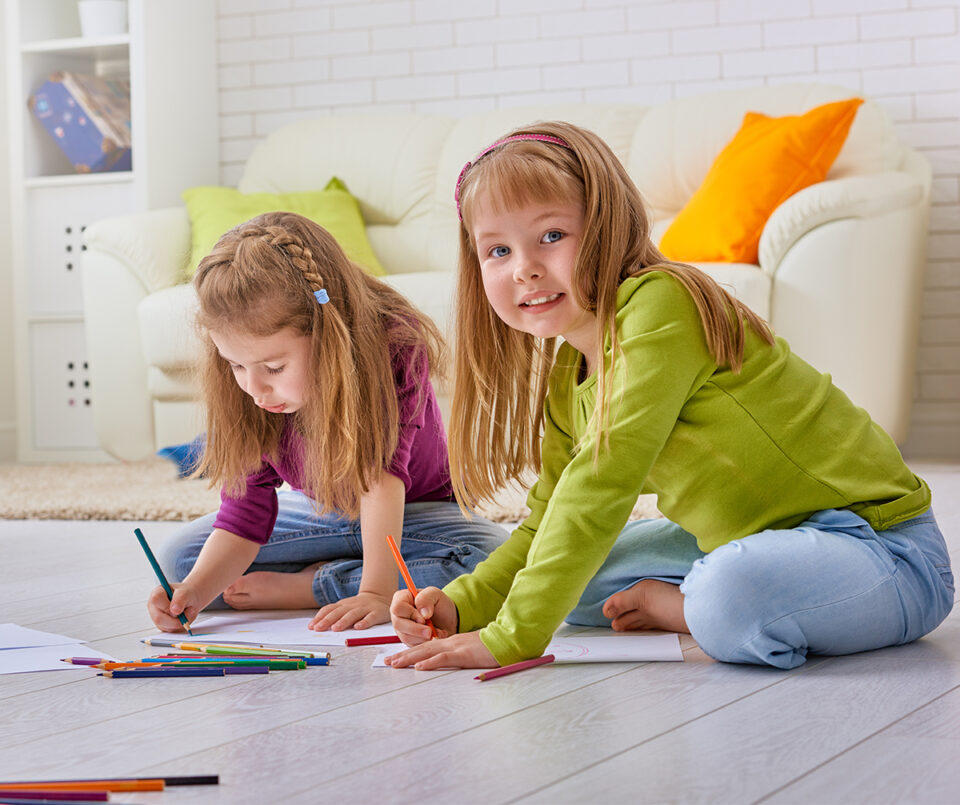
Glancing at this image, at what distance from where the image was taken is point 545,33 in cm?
378

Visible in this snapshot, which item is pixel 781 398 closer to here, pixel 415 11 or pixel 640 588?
pixel 640 588

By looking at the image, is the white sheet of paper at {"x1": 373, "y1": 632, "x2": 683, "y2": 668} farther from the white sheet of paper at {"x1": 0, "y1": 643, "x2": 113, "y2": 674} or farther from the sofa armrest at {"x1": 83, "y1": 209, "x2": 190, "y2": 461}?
the sofa armrest at {"x1": 83, "y1": 209, "x2": 190, "y2": 461}

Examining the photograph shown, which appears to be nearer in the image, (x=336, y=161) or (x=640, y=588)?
(x=640, y=588)

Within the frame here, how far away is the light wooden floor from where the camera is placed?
81 cm

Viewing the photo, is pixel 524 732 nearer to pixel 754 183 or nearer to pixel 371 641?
pixel 371 641

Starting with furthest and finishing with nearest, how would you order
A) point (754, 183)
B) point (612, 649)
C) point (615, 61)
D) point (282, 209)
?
point (615, 61) → point (282, 209) → point (754, 183) → point (612, 649)

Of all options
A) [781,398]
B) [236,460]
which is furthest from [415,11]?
[781,398]

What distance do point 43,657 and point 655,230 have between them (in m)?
2.37

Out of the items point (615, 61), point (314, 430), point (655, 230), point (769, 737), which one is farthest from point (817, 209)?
point (769, 737)

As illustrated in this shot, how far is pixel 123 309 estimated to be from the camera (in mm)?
3328

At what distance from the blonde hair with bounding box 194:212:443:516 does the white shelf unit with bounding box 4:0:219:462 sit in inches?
97.2

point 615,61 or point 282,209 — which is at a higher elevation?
point 615,61

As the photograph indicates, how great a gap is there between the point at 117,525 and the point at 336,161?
5.39 ft

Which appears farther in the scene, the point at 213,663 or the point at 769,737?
the point at 213,663
